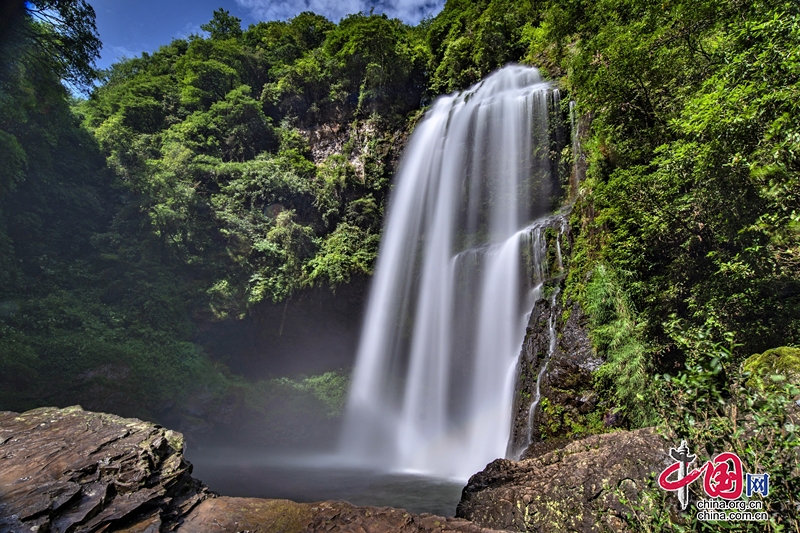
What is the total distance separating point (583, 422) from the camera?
21.3 feet

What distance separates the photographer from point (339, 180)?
62.9ft

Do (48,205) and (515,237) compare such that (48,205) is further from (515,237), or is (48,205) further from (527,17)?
(527,17)

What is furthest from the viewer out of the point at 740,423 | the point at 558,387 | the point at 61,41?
the point at 61,41

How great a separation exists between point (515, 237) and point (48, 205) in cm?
1915

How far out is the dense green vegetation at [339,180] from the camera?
550 cm

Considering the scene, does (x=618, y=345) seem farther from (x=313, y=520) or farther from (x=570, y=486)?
(x=313, y=520)

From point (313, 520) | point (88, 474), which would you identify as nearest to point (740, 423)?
point (313, 520)

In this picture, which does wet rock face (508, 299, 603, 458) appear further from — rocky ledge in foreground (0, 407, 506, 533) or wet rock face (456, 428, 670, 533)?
rocky ledge in foreground (0, 407, 506, 533)

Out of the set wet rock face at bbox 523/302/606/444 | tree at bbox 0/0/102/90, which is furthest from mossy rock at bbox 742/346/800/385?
tree at bbox 0/0/102/90

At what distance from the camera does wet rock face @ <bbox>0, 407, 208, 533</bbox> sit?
154 inches

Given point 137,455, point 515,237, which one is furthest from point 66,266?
point 515,237

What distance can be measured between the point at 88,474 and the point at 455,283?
435 inches

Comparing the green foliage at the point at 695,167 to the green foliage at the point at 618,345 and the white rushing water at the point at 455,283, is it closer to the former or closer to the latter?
the green foliage at the point at 618,345

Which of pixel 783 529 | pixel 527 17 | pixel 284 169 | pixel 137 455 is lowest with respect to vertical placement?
pixel 137 455
